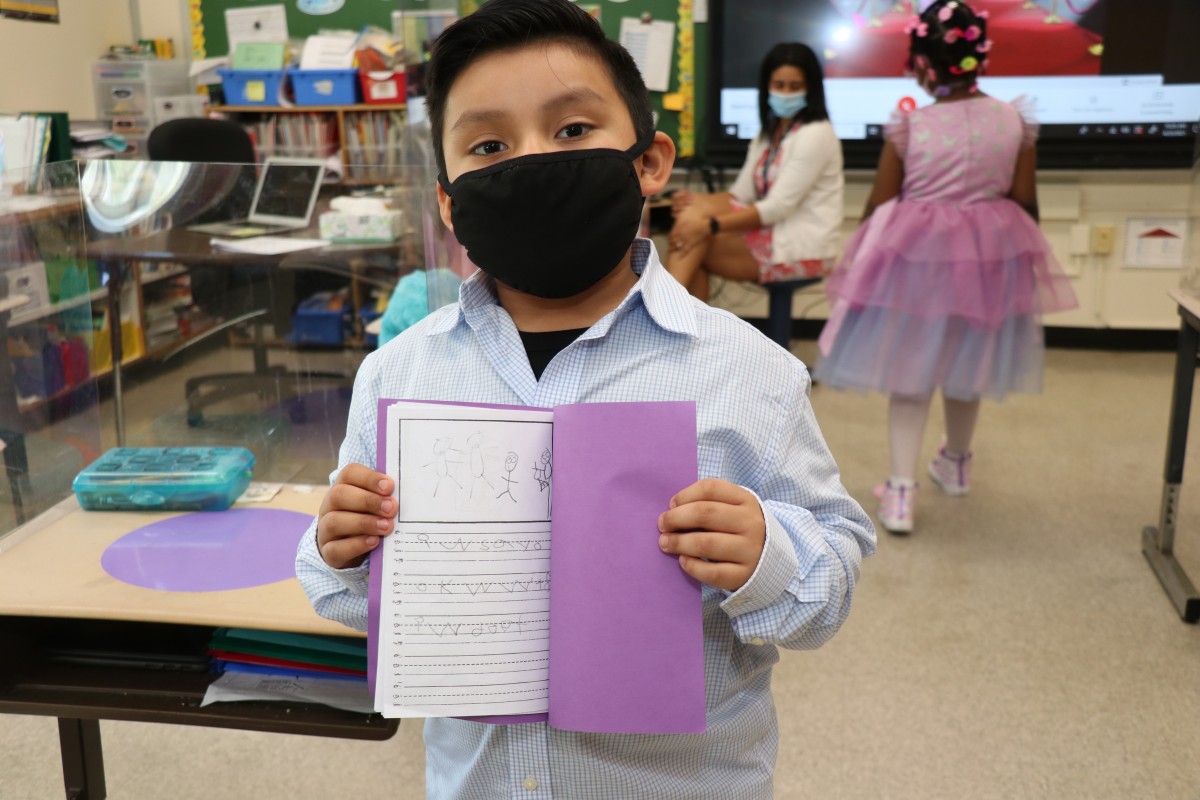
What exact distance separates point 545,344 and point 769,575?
1.00 ft

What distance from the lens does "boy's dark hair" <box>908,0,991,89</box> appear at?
9.00 ft

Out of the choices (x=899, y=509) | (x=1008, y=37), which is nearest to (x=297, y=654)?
(x=899, y=509)

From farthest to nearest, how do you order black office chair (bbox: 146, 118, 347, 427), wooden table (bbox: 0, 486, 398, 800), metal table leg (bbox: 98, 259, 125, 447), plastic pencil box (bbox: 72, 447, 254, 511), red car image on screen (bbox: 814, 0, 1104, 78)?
1. red car image on screen (bbox: 814, 0, 1104, 78)
2. black office chair (bbox: 146, 118, 347, 427)
3. metal table leg (bbox: 98, 259, 125, 447)
4. plastic pencil box (bbox: 72, 447, 254, 511)
5. wooden table (bbox: 0, 486, 398, 800)

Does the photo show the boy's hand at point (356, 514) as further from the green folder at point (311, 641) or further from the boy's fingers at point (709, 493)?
the green folder at point (311, 641)

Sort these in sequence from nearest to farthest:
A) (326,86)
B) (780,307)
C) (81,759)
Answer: (81,759) < (780,307) < (326,86)

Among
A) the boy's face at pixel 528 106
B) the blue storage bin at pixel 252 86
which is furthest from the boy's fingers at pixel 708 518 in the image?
the blue storage bin at pixel 252 86

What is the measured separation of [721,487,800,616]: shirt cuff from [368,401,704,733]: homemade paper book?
37 mm

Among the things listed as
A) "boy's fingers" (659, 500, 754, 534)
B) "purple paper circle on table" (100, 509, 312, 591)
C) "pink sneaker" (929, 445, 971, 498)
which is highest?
"boy's fingers" (659, 500, 754, 534)

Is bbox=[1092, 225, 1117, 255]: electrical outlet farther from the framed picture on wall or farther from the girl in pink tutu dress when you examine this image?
the framed picture on wall

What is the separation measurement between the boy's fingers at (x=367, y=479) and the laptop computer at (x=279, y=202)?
4.55ft

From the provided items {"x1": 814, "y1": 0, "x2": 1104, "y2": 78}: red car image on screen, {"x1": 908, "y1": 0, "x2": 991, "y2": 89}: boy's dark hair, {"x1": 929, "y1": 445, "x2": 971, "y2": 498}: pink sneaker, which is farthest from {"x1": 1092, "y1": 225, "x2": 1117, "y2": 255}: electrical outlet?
{"x1": 908, "y1": 0, "x2": 991, "y2": 89}: boy's dark hair

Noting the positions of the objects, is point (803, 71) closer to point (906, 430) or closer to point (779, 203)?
point (779, 203)

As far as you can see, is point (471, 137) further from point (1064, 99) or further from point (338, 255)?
point (1064, 99)

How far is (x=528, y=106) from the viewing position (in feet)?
2.91
